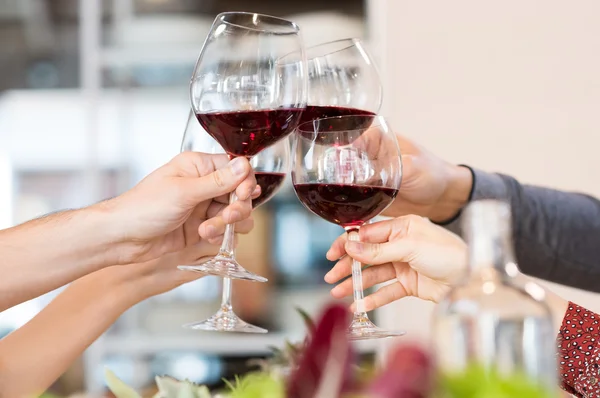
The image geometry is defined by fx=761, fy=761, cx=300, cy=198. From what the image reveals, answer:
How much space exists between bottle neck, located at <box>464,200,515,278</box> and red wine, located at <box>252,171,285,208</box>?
864 mm

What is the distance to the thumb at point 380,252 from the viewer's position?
3.88ft

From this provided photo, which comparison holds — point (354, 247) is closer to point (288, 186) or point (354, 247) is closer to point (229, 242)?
point (229, 242)

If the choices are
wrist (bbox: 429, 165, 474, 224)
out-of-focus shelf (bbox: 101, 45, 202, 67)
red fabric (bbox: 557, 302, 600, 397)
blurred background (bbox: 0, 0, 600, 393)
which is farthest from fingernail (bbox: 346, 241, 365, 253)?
out-of-focus shelf (bbox: 101, 45, 202, 67)

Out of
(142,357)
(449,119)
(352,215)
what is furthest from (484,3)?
(352,215)

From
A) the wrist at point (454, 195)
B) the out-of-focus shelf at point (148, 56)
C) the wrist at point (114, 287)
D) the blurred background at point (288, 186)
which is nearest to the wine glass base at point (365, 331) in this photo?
the wrist at point (114, 287)

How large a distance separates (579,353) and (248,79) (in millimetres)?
587

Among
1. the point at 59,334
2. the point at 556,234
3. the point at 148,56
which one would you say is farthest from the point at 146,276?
the point at 148,56

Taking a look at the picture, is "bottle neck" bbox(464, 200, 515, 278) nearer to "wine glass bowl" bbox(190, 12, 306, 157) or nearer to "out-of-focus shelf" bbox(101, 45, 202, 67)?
"wine glass bowl" bbox(190, 12, 306, 157)

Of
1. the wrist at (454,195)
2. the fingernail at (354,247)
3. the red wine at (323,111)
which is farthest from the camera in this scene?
the wrist at (454,195)

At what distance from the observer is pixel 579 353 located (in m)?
1.02

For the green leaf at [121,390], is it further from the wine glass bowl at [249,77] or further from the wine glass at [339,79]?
the wine glass at [339,79]

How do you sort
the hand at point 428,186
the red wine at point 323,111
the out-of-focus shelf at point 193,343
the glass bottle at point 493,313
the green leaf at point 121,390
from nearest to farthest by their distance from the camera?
the glass bottle at point 493,313, the green leaf at point 121,390, the red wine at point 323,111, the hand at point 428,186, the out-of-focus shelf at point 193,343

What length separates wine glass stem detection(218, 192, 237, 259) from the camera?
3.93ft

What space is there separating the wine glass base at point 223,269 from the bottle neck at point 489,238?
25.6 inches
